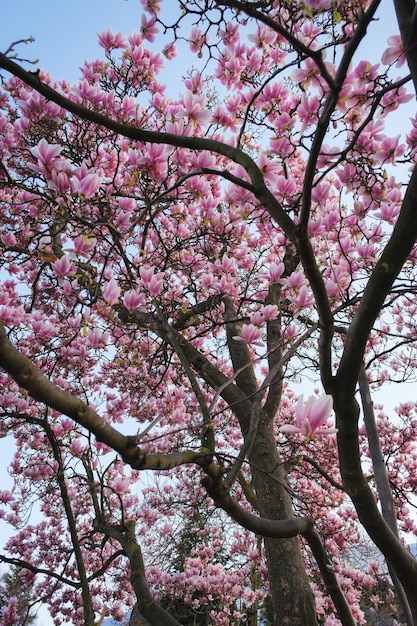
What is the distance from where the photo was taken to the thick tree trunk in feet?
8.73

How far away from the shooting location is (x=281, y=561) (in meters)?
2.86

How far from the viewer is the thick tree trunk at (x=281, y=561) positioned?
266 cm

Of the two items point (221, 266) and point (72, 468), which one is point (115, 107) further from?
point (72, 468)

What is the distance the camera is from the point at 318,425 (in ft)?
4.13

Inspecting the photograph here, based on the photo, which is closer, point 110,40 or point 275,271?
point 275,271

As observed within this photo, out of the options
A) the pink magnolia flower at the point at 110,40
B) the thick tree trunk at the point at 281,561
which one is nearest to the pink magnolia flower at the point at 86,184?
the thick tree trunk at the point at 281,561

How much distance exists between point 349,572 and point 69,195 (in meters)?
4.41

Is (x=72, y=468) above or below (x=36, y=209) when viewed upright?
below

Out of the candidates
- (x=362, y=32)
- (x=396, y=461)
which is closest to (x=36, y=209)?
(x=362, y=32)

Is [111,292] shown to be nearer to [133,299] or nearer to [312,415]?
[133,299]

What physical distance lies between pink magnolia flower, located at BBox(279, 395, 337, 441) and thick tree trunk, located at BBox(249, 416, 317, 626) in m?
1.17

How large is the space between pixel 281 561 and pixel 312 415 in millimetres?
2138

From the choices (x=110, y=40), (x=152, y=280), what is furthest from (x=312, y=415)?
(x=110, y=40)

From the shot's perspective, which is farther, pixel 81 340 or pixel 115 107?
pixel 81 340
